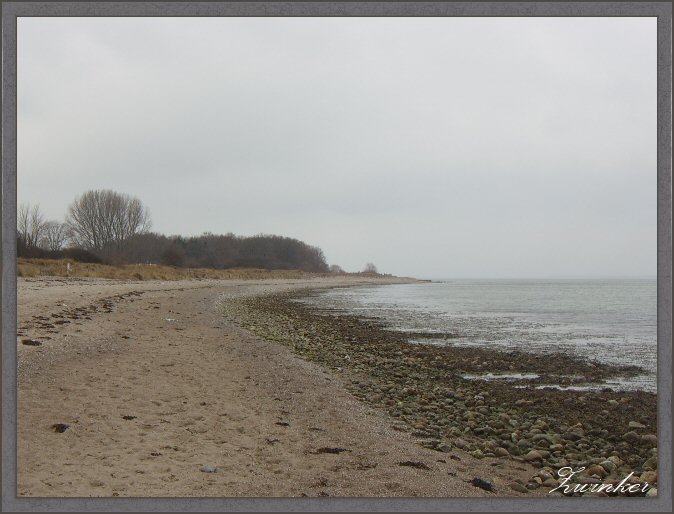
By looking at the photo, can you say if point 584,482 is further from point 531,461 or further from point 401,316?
point 401,316

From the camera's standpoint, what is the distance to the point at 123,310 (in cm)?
1319

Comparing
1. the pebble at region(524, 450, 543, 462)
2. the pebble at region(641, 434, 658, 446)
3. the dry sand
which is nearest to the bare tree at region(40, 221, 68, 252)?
the dry sand

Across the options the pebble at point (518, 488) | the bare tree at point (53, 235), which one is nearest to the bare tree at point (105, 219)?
the bare tree at point (53, 235)

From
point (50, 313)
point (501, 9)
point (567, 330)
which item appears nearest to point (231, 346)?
point (50, 313)

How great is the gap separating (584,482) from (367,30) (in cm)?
486

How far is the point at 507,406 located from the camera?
7.67m

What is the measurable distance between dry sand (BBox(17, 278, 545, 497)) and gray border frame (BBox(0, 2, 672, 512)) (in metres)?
0.12

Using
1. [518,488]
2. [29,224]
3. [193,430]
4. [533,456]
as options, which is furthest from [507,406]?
[29,224]

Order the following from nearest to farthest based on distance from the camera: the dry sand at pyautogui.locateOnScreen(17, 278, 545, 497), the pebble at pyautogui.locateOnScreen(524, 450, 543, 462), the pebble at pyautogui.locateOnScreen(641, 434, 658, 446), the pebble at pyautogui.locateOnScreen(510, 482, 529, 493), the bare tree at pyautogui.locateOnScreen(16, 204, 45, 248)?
→ the dry sand at pyautogui.locateOnScreen(17, 278, 545, 497) < the pebble at pyautogui.locateOnScreen(510, 482, 529, 493) < the bare tree at pyautogui.locateOnScreen(16, 204, 45, 248) < the pebble at pyautogui.locateOnScreen(641, 434, 658, 446) < the pebble at pyautogui.locateOnScreen(524, 450, 543, 462)

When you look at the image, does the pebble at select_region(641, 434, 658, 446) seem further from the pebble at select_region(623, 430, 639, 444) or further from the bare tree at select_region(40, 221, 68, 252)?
the bare tree at select_region(40, 221, 68, 252)

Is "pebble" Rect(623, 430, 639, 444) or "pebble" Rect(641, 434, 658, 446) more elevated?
"pebble" Rect(641, 434, 658, 446)

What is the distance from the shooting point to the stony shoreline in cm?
553

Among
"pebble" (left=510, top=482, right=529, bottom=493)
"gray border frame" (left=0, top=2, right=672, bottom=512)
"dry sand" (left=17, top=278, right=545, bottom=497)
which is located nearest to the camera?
"gray border frame" (left=0, top=2, right=672, bottom=512)

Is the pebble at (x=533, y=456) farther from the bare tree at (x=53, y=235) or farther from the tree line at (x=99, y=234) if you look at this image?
the bare tree at (x=53, y=235)
